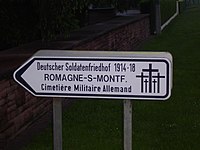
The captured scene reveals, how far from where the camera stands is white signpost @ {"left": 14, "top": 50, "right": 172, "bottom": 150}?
416 centimetres

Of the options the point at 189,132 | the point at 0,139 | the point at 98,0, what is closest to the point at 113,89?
the point at 0,139

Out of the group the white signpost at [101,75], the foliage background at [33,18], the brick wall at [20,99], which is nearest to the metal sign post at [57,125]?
the white signpost at [101,75]

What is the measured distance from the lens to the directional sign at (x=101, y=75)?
416 cm

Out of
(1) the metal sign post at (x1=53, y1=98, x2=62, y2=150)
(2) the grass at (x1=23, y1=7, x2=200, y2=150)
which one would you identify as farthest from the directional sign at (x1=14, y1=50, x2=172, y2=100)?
(2) the grass at (x1=23, y1=7, x2=200, y2=150)

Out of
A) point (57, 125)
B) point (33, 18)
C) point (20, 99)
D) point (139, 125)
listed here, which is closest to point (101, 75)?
point (57, 125)

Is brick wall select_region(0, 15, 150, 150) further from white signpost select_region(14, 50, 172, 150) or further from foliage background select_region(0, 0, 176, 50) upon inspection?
white signpost select_region(14, 50, 172, 150)

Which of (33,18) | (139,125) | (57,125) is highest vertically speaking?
(57,125)

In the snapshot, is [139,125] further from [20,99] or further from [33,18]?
[33,18]

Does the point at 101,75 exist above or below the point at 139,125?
above

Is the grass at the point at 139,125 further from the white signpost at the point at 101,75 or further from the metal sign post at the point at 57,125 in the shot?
the white signpost at the point at 101,75

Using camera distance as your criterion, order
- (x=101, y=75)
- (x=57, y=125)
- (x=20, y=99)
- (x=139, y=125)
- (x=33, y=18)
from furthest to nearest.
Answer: (x=33, y=18), (x=139, y=125), (x=20, y=99), (x=57, y=125), (x=101, y=75)

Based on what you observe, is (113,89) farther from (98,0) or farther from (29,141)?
(98,0)

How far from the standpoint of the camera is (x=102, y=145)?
700cm

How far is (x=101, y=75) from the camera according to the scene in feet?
13.9
